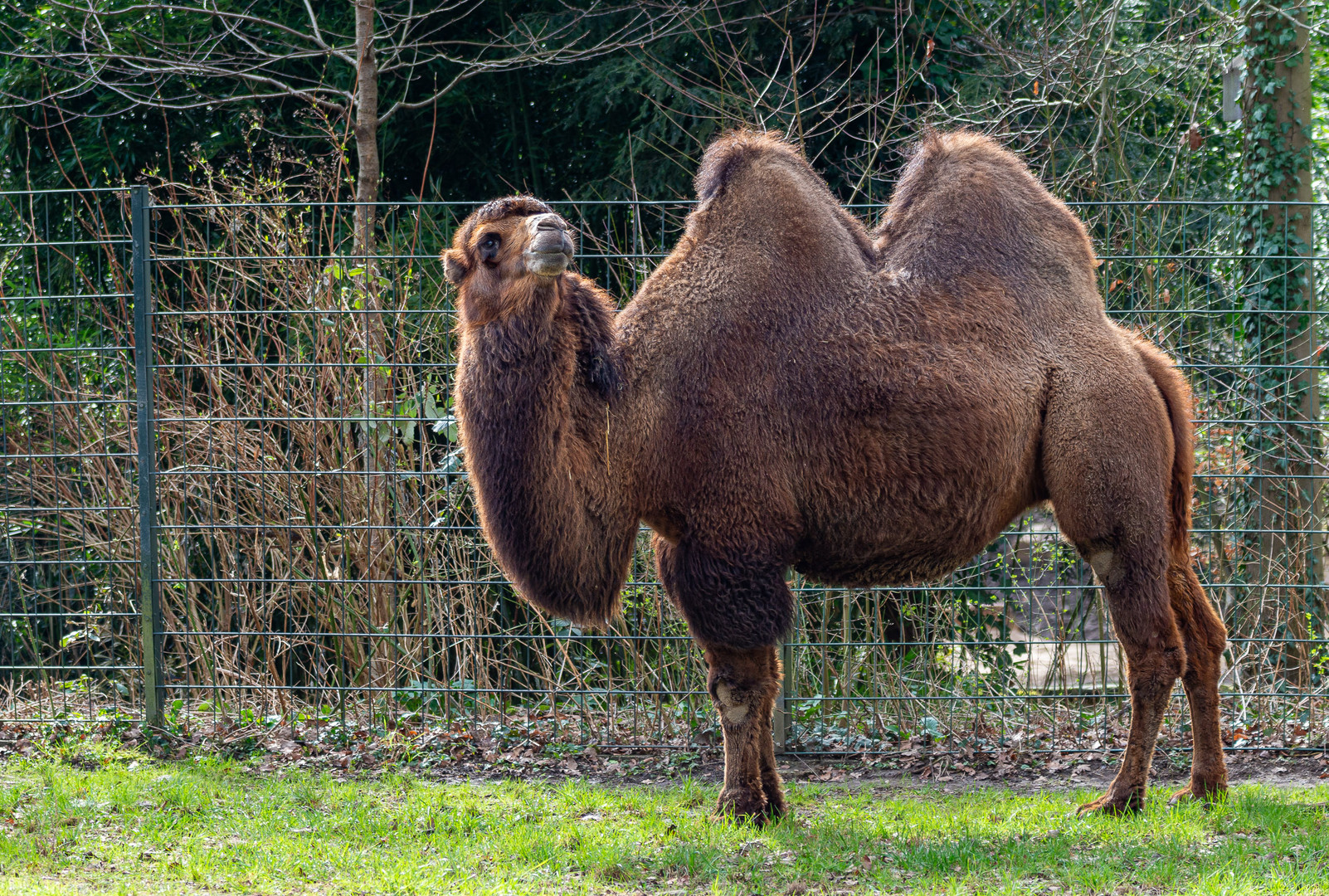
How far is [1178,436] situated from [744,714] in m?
2.19

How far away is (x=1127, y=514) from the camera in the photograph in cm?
480

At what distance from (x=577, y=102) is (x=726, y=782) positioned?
22.1ft

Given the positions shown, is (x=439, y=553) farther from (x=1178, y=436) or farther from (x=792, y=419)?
(x=1178, y=436)

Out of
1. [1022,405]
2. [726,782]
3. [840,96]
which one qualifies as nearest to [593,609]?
[726,782]

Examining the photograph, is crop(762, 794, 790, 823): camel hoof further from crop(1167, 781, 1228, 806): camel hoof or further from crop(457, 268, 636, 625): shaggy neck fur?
crop(1167, 781, 1228, 806): camel hoof

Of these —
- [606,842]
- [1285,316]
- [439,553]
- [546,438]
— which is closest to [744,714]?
[606,842]

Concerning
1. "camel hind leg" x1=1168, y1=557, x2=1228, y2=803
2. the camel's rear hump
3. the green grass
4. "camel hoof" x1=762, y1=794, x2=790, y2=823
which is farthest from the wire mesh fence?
"camel hoof" x1=762, y1=794, x2=790, y2=823

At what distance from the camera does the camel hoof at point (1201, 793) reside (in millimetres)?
5055

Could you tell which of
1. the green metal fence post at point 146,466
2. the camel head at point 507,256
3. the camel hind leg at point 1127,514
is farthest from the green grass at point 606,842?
the camel head at point 507,256

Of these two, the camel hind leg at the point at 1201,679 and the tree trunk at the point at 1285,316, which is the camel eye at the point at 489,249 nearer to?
the camel hind leg at the point at 1201,679

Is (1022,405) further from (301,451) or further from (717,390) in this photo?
(301,451)

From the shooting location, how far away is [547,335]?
4465mm

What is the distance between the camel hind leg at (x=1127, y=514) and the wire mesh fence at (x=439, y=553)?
1272mm

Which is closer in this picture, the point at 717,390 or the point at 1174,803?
the point at 717,390
